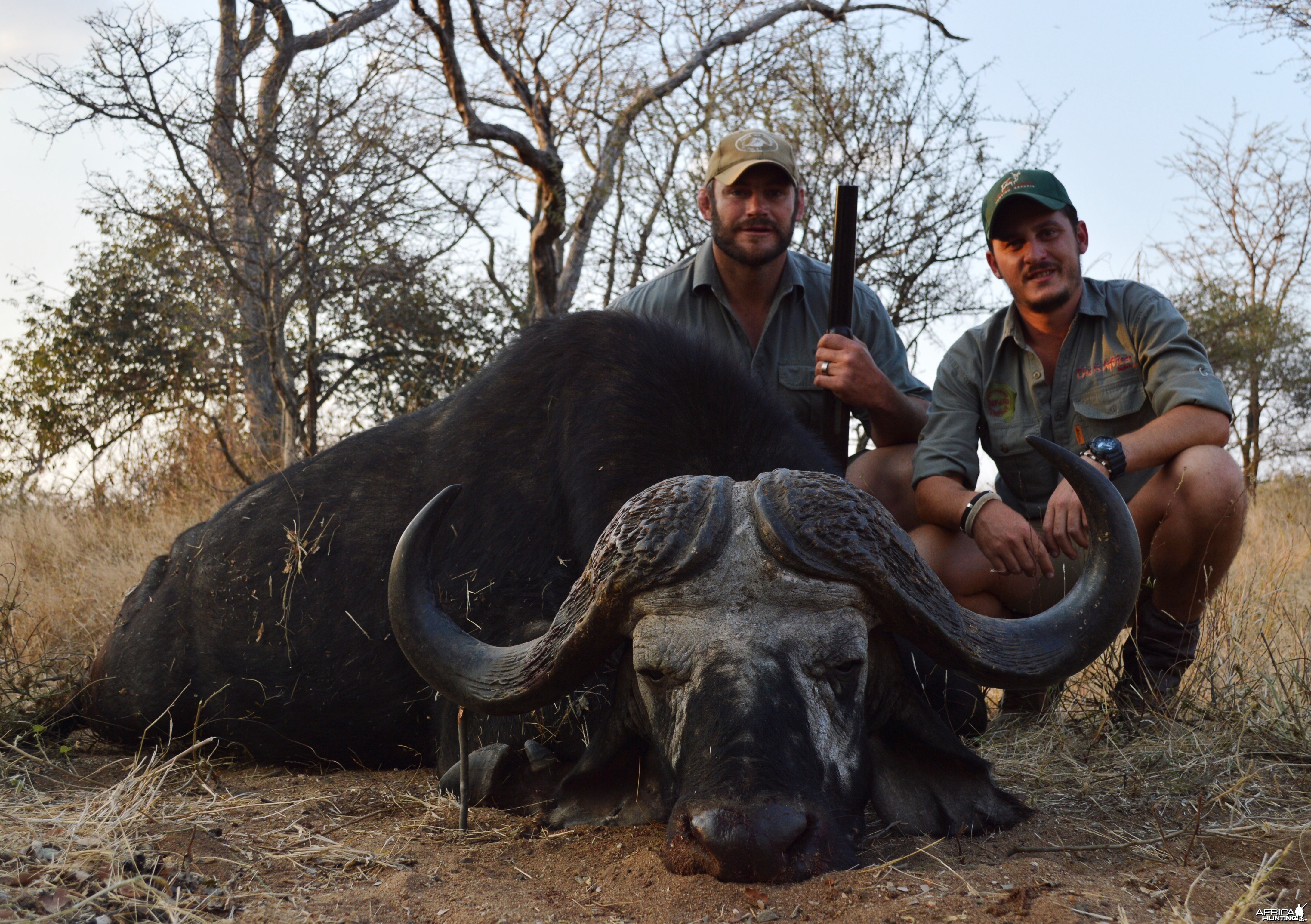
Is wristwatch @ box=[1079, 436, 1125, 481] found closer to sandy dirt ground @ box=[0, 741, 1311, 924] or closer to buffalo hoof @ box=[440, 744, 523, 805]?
sandy dirt ground @ box=[0, 741, 1311, 924]

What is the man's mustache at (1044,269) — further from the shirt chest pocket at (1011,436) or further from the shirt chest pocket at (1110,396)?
the shirt chest pocket at (1011,436)

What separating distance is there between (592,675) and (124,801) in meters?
1.38

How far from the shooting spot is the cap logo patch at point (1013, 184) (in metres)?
4.30

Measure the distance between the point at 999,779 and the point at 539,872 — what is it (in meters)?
1.62

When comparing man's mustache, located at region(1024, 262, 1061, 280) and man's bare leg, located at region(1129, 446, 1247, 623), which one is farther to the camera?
man's mustache, located at region(1024, 262, 1061, 280)

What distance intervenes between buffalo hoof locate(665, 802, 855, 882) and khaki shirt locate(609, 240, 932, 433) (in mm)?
3297

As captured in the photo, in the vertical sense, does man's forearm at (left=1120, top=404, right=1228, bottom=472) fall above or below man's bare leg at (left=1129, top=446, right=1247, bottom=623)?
above


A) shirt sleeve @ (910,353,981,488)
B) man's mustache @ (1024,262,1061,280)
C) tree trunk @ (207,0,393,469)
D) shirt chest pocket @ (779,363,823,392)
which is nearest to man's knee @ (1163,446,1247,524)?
shirt sleeve @ (910,353,981,488)

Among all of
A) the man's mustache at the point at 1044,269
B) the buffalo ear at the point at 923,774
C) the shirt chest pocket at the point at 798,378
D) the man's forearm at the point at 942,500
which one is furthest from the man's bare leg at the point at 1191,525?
the shirt chest pocket at the point at 798,378

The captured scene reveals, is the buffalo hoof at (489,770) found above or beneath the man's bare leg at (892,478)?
beneath

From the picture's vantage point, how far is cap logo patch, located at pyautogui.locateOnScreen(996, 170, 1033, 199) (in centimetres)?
430

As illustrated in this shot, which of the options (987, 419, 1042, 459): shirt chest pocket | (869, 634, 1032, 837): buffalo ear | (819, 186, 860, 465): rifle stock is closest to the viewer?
(869, 634, 1032, 837): buffalo ear

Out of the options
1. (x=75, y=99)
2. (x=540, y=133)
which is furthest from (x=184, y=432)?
(x=540, y=133)

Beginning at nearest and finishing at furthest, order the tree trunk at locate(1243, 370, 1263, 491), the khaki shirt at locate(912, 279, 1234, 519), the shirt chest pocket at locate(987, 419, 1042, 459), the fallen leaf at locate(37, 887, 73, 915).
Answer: the fallen leaf at locate(37, 887, 73, 915), the khaki shirt at locate(912, 279, 1234, 519), the shirt chest pocket at locate(987, 419, 1042, 459), the tree trunk at locate(1243, 370, 1263, 491)
